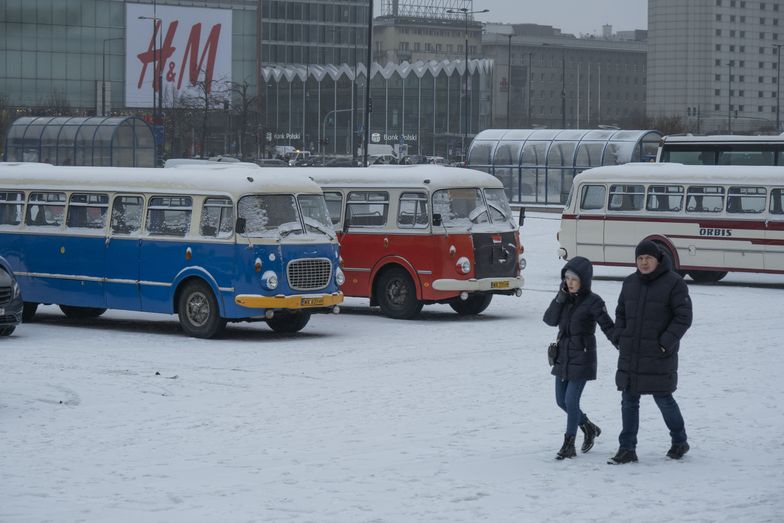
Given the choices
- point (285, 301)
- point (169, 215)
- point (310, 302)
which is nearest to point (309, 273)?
point (310, 302)

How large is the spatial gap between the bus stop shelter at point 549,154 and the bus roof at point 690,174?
26419 mm

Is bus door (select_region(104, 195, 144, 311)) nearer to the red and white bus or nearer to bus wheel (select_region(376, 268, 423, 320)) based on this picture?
the red and white bus

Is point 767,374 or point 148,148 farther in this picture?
point 148,148

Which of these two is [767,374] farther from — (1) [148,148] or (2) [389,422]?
(1) [148,148]

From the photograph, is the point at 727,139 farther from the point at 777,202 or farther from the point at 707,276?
the point at 777,202

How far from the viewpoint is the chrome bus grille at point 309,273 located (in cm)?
2017

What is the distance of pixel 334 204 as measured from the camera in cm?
2409

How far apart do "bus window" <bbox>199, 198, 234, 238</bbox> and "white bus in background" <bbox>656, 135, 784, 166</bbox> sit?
23.1 meters

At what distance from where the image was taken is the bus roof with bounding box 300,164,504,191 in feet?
76.0

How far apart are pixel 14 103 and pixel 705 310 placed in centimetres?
9886

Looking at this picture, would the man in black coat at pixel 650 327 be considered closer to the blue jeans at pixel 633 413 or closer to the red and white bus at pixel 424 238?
the blue jeans at pixel 633 413

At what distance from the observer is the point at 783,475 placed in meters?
10.6

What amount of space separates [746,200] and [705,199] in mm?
836

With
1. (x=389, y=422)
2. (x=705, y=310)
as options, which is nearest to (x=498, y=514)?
(x=389, y=422)
